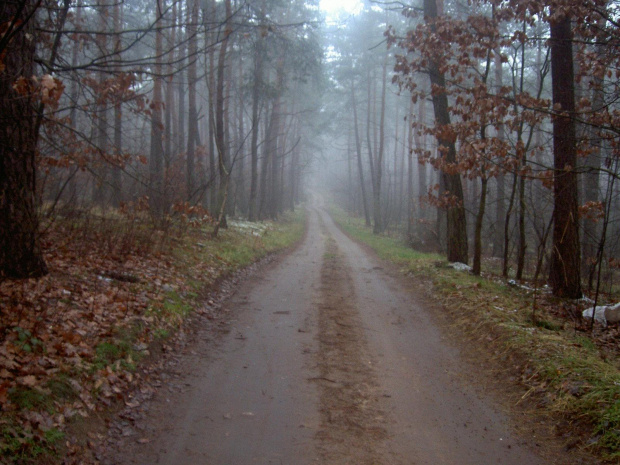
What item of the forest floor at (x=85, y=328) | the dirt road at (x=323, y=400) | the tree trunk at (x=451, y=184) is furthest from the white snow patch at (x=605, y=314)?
the forest floor at (x=85, y=328)

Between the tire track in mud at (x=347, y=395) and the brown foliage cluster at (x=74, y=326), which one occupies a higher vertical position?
the brown foliage cluster at (x=74, y=326)

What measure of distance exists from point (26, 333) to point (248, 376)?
2485mm

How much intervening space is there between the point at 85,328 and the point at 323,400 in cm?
306

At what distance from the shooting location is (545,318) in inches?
320

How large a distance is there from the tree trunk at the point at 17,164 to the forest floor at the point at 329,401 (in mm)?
2543

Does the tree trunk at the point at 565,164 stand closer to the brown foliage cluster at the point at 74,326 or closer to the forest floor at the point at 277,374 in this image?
the forest floor at the point at 277,374

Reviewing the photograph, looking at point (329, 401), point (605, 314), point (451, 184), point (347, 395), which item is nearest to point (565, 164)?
point (605, 314)

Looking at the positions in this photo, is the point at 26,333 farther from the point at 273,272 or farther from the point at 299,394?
the point at 273,272

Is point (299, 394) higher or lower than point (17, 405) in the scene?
lower

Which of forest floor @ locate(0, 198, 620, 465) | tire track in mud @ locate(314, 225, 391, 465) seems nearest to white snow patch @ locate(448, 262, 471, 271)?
forest floor @ locate(0, 198, 620, 465)

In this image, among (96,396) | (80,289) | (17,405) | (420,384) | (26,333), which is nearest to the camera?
(17,405)

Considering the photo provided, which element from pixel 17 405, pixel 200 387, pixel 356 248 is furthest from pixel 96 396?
pixel 356 248

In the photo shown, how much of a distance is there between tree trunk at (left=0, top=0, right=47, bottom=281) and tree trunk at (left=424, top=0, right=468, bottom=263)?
906cm

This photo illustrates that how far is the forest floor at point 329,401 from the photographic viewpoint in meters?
4.10
